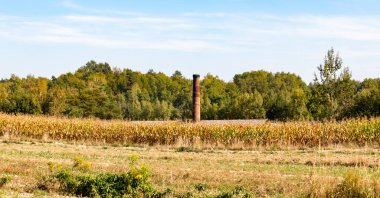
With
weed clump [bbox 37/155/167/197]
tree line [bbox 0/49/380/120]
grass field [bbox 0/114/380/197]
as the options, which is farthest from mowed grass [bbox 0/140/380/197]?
tree line [bbox 0/49/380/120]

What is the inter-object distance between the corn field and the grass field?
0.06 metres

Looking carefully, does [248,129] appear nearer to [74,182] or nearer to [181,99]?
[74,182]

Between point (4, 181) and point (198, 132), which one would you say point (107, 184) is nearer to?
point (4, 181)

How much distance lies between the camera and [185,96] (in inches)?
4345

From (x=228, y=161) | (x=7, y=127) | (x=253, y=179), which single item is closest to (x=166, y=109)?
(x=7, y=127)

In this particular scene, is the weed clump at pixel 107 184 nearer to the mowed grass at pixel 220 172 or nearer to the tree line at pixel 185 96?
the mowed grass at pixel 220 172

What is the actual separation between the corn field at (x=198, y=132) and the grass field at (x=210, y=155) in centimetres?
6

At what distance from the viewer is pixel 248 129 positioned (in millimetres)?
33250

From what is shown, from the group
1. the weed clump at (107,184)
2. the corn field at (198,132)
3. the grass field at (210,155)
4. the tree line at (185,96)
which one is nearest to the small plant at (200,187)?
the grass field at (210,155)

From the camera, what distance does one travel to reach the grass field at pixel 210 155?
14.4 metres

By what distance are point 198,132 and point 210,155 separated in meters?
8.31

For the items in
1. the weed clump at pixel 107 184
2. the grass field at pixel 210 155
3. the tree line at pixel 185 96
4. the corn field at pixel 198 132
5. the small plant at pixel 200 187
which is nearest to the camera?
the weed clump at pixel 107 184

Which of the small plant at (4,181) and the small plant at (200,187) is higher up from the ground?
the small plant at (4,181)

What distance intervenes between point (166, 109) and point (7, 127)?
6302 centimetres
